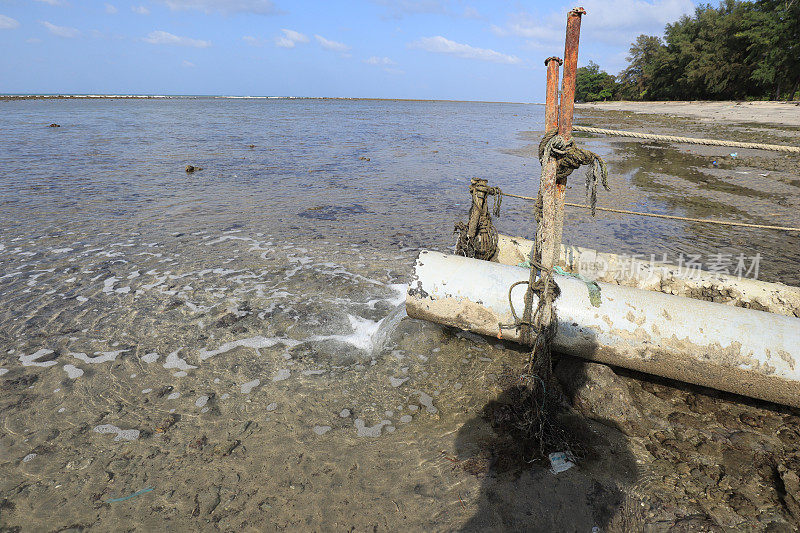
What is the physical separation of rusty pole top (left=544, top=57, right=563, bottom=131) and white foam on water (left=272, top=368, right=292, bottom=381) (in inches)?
123

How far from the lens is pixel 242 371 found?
13.2 feet

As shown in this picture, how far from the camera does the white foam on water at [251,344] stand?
4289mm

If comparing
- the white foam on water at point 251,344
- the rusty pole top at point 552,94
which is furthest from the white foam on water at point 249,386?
the rusty pole top at point 552,94

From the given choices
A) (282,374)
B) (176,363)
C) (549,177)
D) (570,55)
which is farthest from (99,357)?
(570,55)

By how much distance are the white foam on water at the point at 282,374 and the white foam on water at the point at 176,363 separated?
0.84m

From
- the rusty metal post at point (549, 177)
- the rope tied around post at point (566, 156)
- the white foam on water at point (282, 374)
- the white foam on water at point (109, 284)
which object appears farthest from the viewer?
the white foam on water at point (109, 284)

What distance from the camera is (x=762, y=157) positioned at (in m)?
14.6

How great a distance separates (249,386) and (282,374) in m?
0.32

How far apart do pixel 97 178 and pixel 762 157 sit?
2202cm

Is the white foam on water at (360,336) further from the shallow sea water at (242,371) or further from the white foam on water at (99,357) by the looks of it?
the white foam on water at (99,357)

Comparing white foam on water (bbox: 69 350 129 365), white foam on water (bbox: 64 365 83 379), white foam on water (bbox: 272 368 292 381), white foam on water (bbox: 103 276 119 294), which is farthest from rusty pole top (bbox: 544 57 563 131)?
white foam on water (bbox: 103 276 119 294)

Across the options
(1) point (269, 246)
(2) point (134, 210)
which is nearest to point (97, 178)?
(2) point (134, 210)

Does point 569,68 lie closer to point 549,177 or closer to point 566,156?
point 566,156

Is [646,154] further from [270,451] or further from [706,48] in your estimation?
[706,48]
